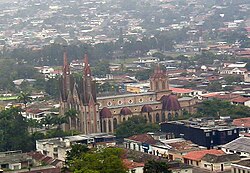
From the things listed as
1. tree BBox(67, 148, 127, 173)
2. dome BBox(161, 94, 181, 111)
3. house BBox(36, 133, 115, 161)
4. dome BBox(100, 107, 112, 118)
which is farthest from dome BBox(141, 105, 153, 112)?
tree BBox(67, 148, 127, 173)

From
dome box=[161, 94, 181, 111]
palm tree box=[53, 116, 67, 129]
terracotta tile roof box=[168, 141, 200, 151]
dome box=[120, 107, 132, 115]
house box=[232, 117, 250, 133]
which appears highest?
dome box=[161, 94, 181, 111]

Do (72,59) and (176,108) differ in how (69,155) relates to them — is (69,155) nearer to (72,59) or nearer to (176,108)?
(176,108)

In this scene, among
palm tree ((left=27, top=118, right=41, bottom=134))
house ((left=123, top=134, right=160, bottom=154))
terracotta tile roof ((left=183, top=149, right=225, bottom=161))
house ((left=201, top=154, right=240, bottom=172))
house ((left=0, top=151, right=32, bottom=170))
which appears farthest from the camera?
palm tree ((left=27, top=118, right=41, bottom=134))

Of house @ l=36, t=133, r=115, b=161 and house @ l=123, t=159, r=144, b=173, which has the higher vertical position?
house @ l=36, t=133, r=115, b=161

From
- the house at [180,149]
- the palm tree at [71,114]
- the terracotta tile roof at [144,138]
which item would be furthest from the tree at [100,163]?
the palm tree at [71,114]

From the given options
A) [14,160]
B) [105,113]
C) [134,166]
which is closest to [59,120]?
[105,113]

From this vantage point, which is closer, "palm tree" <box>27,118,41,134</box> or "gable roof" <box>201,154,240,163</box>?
"gable roof" <box>201,154,240,163</box>

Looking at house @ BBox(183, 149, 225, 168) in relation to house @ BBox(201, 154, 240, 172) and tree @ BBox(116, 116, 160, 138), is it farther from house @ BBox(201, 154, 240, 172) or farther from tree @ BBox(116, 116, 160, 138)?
tree @ BBox(116, 116, 160, 138)
